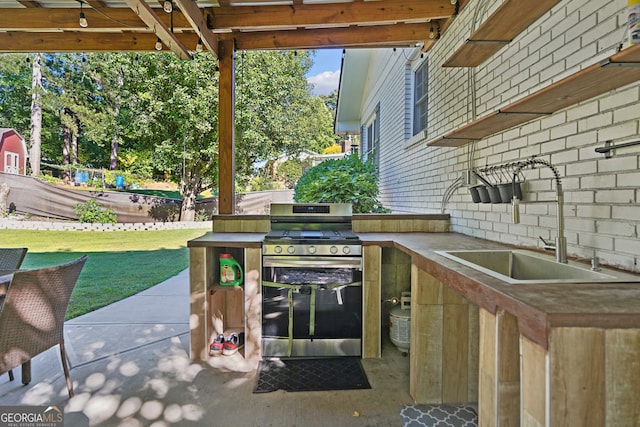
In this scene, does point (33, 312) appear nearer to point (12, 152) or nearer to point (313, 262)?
point (313, 262)

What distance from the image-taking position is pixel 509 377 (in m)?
1.20

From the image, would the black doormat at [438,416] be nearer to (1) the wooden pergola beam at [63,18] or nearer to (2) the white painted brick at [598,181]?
(2) the white painted brick at [598,181]

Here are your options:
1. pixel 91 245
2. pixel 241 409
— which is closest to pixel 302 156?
pixel 91 245

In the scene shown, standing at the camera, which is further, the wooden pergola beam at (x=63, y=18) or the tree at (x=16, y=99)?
the tree at (x=16, y=99)

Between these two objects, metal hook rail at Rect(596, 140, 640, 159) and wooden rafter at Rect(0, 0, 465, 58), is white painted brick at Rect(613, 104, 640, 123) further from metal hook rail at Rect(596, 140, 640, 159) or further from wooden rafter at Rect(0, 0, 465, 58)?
wooden rafter at Rect(0, 0, 465, 58)

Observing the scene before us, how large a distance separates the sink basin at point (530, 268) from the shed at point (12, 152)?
14.1 meters

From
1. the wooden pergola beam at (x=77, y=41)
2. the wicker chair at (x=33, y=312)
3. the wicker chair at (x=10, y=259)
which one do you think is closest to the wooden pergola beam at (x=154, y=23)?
the wooden pergola beam at (x=77, y=41)

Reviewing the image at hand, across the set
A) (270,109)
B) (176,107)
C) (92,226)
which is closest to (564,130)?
(270,109)

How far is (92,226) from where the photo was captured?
9.08 m

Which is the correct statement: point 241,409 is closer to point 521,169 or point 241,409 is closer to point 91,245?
point 521,169

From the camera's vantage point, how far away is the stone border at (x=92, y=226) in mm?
8586

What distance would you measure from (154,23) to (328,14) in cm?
148

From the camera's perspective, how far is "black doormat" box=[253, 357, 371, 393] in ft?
7.50

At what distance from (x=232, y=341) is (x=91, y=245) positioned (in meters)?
6.53
